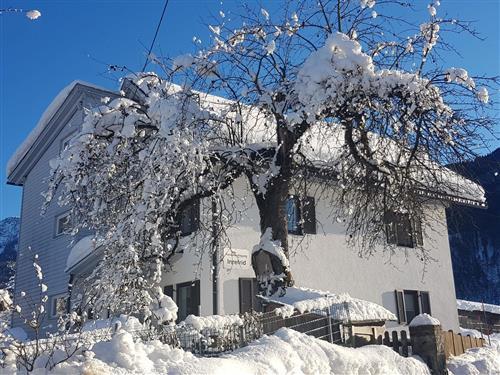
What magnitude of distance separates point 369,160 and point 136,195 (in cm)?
451

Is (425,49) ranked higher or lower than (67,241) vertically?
higher

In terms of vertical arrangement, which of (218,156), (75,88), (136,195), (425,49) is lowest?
(136,195)

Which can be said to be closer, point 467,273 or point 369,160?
point 369,160

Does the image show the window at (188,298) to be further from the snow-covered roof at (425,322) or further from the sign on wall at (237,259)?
the snow-covered roof at (425,322)

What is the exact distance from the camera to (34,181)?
22312 millimetres

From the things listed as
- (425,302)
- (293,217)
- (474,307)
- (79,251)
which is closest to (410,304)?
(425,302)

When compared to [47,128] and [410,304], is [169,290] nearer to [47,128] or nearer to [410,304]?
[410,304]

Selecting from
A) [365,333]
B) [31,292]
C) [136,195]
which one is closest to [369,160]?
[365,333]

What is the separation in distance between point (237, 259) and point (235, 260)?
2.5 inches

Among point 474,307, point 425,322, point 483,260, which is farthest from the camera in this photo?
point 483,260

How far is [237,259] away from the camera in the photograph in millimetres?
14984

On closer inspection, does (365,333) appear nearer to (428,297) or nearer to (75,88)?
(428,297)

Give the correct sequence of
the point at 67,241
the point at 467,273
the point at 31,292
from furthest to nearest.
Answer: the point at 467,273
the point at 31,292
the point at 67,241

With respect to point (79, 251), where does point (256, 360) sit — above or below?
below
